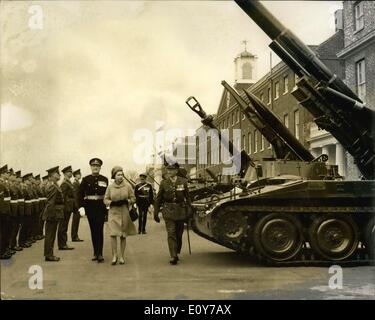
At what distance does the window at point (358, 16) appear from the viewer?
21.1 metres

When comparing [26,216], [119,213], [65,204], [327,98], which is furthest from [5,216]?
[327,98]

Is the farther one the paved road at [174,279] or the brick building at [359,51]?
the brick building at [359,51]

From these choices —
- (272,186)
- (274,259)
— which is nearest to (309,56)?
(272,186)

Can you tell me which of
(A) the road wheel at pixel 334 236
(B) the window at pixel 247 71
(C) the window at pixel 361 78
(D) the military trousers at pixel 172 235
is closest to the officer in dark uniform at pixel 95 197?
(D) the military trousers at pixel 172 235

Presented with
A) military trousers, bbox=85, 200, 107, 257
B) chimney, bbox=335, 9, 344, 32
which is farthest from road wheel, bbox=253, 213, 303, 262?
chimney, bbox=335, 9, 344, 32

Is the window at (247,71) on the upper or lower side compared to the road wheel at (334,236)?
upper

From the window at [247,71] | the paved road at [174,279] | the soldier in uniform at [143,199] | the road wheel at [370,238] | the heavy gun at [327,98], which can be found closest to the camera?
the paved road at [174,279]

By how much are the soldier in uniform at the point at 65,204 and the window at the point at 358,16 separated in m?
13.9

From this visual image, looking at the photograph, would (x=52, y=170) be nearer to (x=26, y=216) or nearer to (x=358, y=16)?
(x=26, y=216)

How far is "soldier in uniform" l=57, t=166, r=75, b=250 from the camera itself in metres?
12.3

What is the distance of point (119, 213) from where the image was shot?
9.70 metres

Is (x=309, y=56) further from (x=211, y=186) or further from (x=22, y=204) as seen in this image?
(x=22, y=204)

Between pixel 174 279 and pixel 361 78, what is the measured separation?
54.4 feet

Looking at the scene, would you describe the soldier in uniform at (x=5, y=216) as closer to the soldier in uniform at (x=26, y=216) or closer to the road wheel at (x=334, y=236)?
the soldier in uniform at (x=26, y=216)
